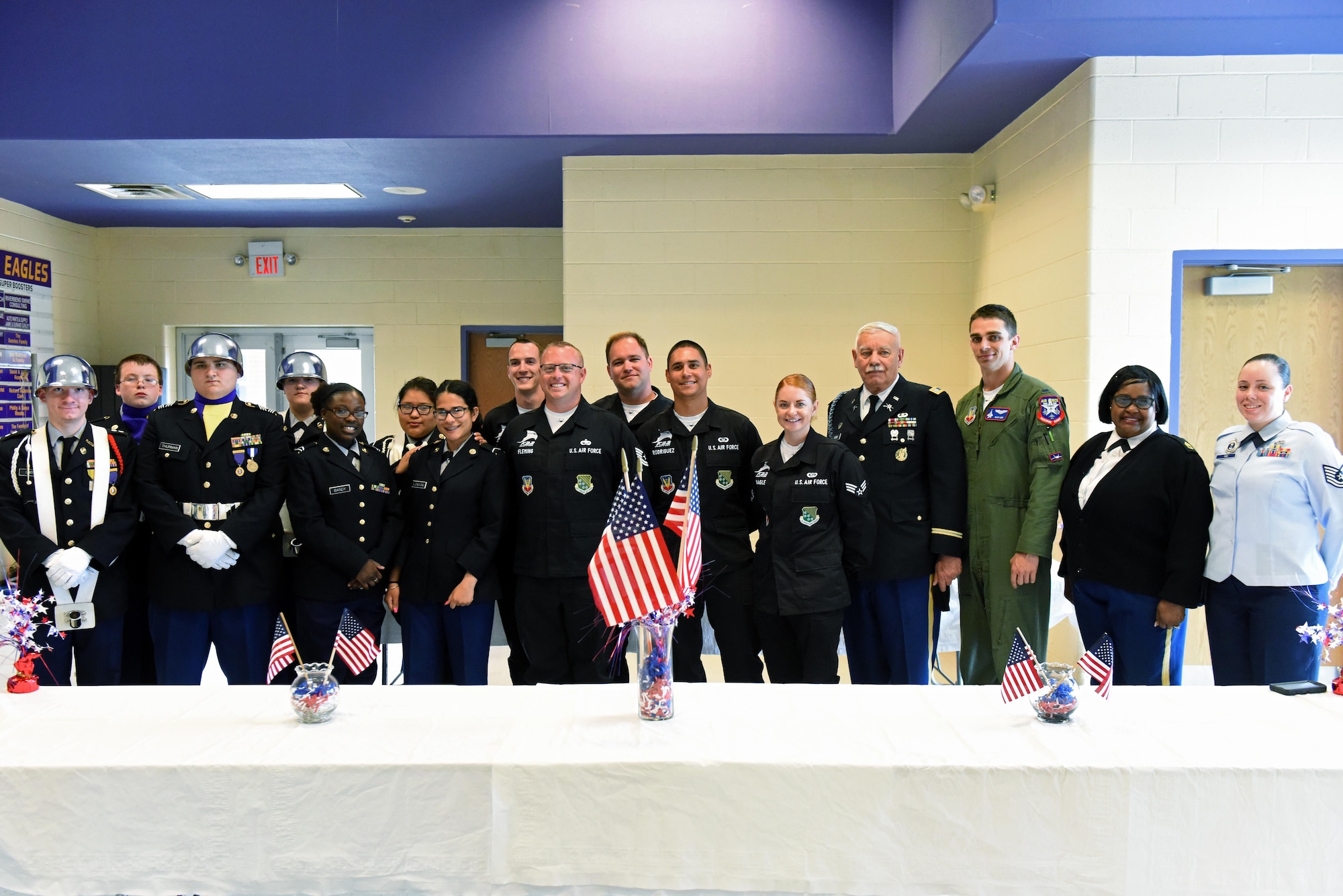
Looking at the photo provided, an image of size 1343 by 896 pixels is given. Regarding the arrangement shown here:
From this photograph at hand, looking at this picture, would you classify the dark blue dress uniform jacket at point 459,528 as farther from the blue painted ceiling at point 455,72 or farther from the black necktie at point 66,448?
the blue painted ceiling at point 455,72

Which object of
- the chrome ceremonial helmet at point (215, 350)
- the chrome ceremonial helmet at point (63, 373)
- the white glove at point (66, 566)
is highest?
the chrome ceremonial helmet at point (215, 350)

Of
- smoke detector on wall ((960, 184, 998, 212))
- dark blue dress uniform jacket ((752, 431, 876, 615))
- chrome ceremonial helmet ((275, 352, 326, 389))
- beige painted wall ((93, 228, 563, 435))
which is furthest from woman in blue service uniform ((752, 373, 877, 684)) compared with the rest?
beige painted wall ((93, 228, 563, 435))

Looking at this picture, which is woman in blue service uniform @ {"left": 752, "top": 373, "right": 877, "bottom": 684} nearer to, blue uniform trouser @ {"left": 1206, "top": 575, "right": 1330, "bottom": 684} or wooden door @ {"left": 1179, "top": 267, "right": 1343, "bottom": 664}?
blue uniform trouser @ {"left": 1206, "top": 575, "right": 1330, "bottom": 684}

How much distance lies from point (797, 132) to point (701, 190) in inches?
30.2

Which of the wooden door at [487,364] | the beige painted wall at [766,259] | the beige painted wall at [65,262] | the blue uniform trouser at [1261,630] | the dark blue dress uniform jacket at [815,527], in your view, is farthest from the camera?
the wooden door at [487,364]

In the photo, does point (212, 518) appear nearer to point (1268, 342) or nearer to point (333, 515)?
point (333, 515)

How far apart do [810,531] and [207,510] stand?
2.24 m

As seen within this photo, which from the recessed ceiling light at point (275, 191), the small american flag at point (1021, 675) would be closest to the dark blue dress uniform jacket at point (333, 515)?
the small american flag at point (1021, 675)

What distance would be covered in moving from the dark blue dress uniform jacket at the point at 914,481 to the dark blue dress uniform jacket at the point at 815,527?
8.1 inches

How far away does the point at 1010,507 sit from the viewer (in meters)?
3.33

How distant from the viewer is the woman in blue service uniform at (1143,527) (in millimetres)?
3004

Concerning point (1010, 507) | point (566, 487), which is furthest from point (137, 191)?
point (1010, 507)

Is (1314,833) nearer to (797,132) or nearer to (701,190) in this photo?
(797,132)

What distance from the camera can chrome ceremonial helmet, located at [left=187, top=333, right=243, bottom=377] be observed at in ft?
10.8
